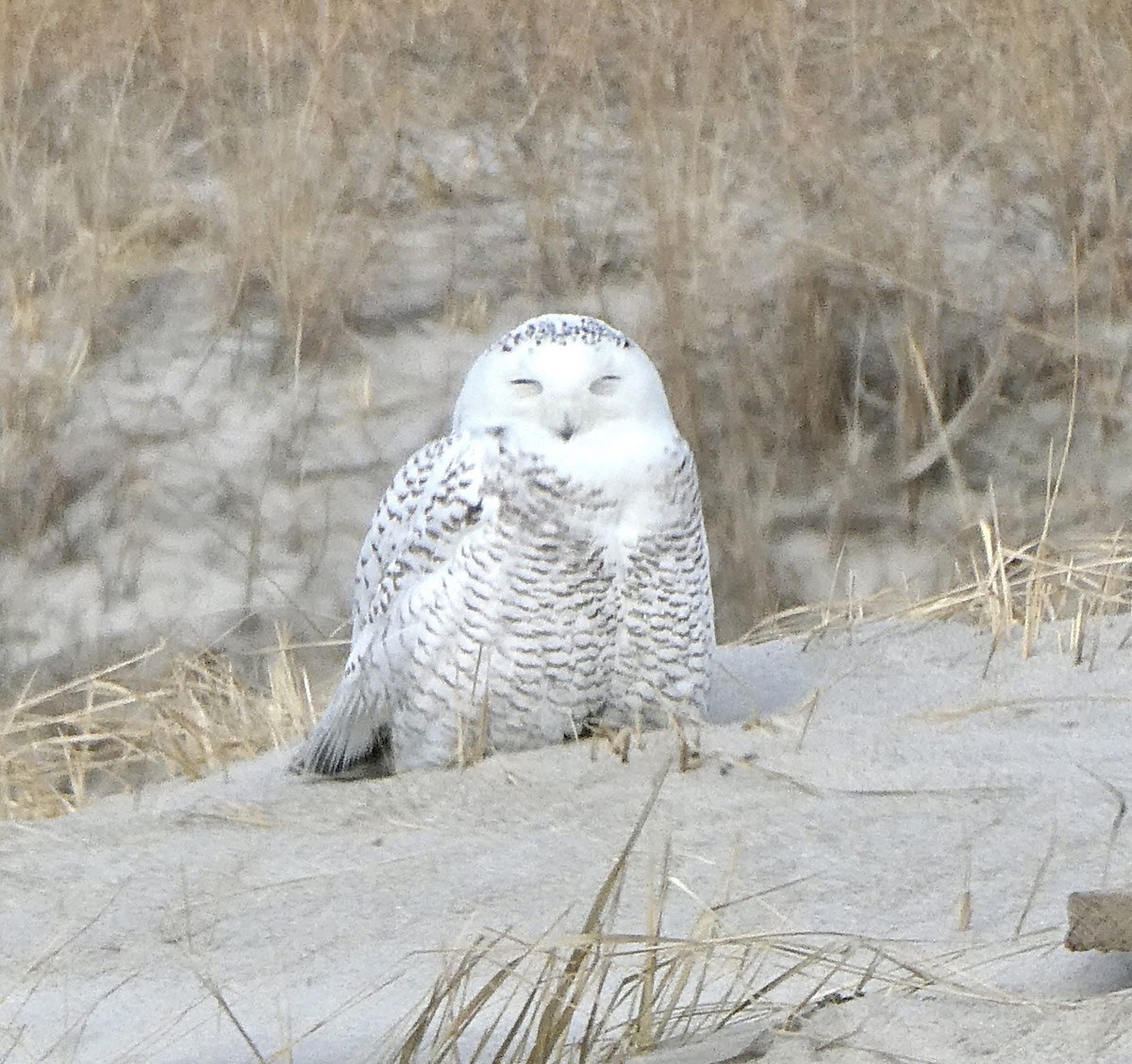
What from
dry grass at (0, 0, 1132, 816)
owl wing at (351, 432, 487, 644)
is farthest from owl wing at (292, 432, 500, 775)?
dry grass at (0, 0, 1132, 816)

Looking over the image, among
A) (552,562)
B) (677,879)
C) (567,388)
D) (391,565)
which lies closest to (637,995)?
(677,879)

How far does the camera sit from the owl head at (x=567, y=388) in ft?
9.84

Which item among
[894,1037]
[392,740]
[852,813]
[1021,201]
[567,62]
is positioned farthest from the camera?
[567,62]

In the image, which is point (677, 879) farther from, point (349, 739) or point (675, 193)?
point (675, 193)

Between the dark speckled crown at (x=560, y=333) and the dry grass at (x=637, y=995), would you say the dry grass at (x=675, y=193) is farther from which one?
the dry grass at (x=637, y=995)

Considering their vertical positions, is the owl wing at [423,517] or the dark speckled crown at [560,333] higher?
the dark speckled crown at [560,333]

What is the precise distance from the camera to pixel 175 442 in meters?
6.17

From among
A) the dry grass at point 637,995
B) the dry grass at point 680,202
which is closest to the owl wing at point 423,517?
the dry grass at point 637,995

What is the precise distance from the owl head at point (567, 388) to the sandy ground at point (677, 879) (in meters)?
0.48

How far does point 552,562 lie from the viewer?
2990 millimetres

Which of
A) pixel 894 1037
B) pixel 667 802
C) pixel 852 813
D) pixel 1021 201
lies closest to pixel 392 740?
pixel 667 802

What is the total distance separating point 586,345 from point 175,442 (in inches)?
133

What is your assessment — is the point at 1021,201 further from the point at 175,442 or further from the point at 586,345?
the point at 586,345

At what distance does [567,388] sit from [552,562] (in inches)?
10.3
